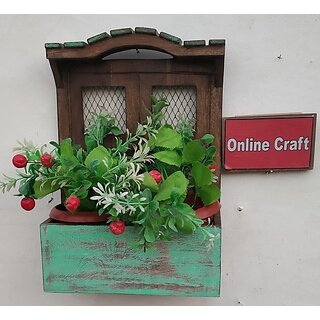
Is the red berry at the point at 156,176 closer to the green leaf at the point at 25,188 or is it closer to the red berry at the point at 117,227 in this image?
the red berry at the point at 117,227

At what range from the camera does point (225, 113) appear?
0.78m

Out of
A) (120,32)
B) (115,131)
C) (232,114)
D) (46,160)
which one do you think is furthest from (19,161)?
(232,114)

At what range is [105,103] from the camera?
0.79m

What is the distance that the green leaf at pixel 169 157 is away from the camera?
667 millimetres

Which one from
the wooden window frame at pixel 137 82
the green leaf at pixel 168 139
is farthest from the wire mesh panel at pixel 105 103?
the green leaf at pixel 168 139

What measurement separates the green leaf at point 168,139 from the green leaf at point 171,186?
7 cm

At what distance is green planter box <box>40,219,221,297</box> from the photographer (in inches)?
25.9

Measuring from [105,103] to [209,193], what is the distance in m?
0.30

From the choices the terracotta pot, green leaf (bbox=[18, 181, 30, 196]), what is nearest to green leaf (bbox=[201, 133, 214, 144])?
the terracotta pot

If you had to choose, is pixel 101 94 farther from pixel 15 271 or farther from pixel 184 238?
pixel 15 271

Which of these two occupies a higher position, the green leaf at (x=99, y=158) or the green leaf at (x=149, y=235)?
the green leaf at (x=99, y=158)

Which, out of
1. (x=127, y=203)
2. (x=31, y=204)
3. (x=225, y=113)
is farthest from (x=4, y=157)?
(x=225, y=113)

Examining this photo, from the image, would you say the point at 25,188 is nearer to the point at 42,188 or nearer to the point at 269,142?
the point at 42,188

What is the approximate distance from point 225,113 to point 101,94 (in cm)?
27
